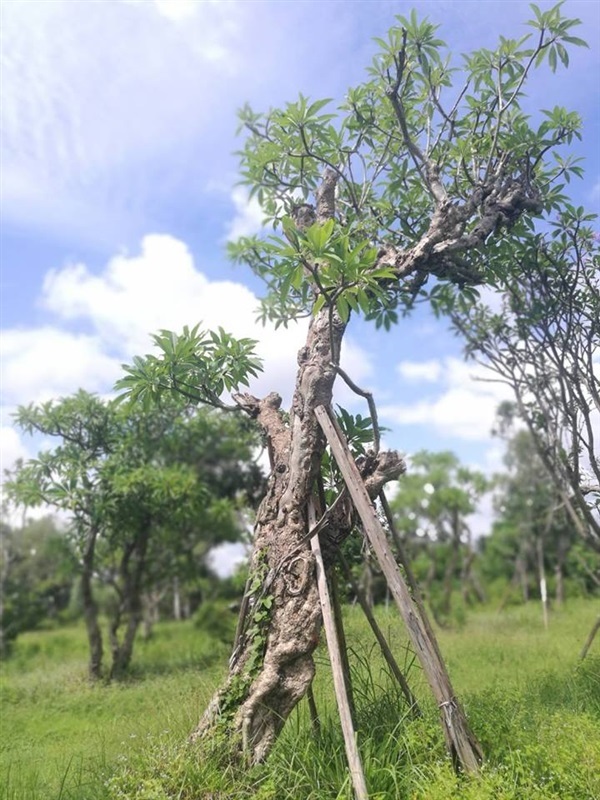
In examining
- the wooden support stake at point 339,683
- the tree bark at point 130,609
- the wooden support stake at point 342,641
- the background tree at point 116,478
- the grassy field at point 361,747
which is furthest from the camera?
the tree bark at point 130,609

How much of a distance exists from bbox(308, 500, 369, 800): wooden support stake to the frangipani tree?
10cm

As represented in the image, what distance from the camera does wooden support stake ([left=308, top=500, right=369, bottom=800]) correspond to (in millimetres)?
3201

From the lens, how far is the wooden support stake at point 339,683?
3.20 meters

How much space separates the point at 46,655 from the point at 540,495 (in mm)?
14359

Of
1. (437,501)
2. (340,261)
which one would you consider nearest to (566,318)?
(340,261)

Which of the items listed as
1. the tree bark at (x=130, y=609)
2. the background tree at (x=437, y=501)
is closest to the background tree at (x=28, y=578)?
the tree bark at (x=130, y=609)

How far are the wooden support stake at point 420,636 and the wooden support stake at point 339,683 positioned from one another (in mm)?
360

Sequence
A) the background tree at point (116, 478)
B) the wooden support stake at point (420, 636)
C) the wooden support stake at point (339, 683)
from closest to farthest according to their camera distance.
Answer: the wooden support stake at point (339, 683) < the wooden support stake at point (420, 636) < the background tree at point (116, 478)

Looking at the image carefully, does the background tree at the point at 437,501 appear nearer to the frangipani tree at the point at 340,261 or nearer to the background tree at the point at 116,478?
the background tree at the point at 116,478

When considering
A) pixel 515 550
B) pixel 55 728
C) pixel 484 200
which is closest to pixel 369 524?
pixel 484 200

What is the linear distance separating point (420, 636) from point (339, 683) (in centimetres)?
49

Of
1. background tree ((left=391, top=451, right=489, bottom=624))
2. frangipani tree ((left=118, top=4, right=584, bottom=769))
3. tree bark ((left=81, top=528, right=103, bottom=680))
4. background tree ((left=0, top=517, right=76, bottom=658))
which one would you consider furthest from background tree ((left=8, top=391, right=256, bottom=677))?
background tree ((left=391, top=451, right=489, bottom=624))

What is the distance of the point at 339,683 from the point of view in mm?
3496

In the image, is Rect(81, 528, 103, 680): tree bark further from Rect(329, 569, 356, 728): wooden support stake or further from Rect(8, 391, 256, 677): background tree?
Rect(329, 569, 356, 728): wooden support stake
